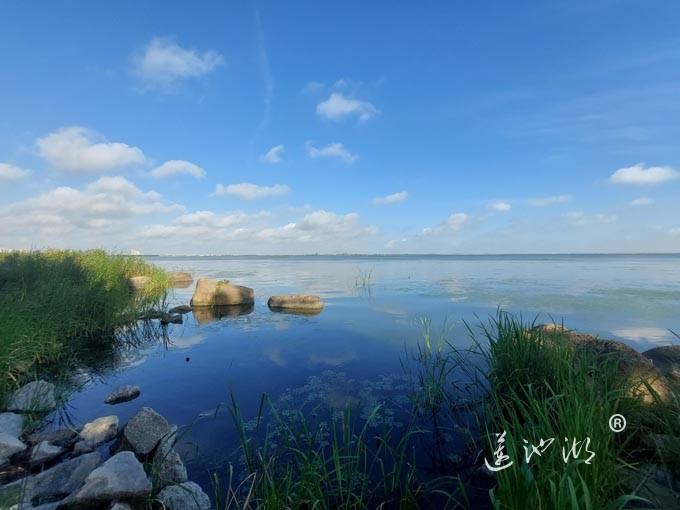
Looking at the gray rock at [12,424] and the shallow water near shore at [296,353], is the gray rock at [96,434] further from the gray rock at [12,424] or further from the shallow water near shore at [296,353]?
the gray rock at [12,424]

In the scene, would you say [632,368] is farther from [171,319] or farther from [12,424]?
[171,319]

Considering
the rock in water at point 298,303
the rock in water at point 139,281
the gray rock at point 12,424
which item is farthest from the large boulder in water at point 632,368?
the rock in water at point 139,281

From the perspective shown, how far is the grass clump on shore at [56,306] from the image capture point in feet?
21.5

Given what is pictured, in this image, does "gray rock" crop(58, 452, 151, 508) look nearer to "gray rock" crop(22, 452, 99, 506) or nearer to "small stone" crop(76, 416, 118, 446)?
"gray rock" crop(22, 452, 99, 506)

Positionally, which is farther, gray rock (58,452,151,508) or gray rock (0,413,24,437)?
gray rock (0,413,24,437)

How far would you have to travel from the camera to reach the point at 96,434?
4.54m

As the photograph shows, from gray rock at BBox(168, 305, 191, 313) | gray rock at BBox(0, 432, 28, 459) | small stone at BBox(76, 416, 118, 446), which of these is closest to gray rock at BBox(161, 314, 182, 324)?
gray rock at BBox(168, 305, 191, 313)

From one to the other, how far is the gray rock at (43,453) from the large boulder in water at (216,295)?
1239cm

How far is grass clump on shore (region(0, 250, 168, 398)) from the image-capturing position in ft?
21.5

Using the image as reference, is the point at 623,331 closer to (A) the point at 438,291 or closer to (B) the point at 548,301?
(B) the point at 548,301

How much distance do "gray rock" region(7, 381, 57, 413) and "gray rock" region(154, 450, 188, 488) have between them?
10.4 feet

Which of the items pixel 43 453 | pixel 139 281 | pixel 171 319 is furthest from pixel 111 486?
pixel 139 281

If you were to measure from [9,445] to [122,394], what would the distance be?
7.07 ft

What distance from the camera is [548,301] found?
49.0 ft
